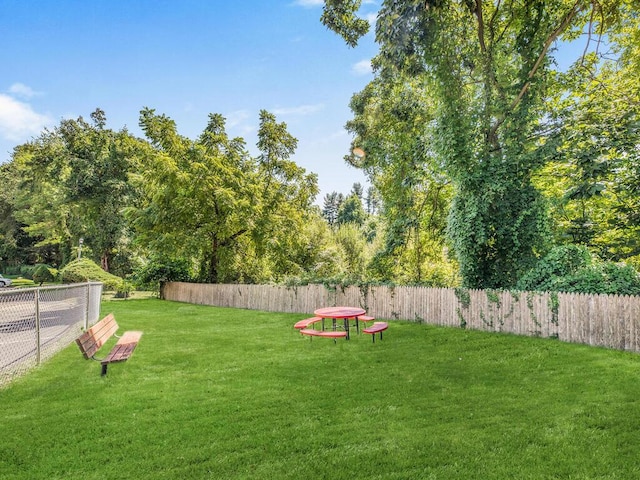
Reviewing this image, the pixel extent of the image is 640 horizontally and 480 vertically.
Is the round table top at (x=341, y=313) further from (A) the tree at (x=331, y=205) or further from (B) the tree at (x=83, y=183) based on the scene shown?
(A) the tree at (x=331, y=205)

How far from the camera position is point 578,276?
10312 millimetres

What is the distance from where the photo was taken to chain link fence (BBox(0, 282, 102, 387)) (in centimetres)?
642

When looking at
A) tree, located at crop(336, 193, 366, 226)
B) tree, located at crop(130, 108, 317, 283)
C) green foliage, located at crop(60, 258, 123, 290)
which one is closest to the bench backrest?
tree, located at crop(130, 108, 317, 283)

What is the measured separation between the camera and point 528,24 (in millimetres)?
13906

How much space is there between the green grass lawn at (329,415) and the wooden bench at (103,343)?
0.30 meters

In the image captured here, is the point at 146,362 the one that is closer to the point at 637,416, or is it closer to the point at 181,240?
the point at 637,416

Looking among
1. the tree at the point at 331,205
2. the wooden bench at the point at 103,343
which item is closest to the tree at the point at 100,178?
the wooden bench at the point at 103,343

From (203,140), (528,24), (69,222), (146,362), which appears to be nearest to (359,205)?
(69,222)

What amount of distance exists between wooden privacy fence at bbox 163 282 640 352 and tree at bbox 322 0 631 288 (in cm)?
206

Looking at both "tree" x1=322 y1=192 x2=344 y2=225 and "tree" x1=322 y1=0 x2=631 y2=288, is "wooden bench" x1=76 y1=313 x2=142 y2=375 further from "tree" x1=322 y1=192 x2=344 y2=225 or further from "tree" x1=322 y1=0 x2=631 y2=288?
"tree" x1=322 y1=192 x2=344 y2=225

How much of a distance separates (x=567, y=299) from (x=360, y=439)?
7.91 meters

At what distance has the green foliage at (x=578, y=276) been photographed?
9734 mm

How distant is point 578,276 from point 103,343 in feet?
38.9

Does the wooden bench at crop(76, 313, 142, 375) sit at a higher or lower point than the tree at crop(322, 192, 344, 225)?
lower
